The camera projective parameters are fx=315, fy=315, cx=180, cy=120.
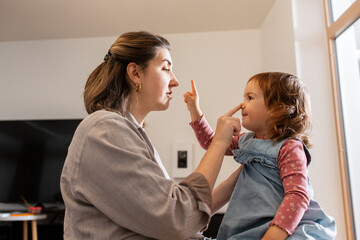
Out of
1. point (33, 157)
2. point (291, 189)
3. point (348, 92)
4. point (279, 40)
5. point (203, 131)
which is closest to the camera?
point (291, 189)

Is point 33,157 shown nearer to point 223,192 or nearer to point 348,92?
point 223,192

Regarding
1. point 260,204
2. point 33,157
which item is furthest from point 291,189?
point 33,157

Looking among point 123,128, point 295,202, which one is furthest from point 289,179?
point 123,128

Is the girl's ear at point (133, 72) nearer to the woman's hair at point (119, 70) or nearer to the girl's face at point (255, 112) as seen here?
the woman's hair at point (119, 70)

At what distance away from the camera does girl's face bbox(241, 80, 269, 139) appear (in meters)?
1.13

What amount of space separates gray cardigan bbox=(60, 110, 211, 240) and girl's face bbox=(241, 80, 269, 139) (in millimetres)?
360

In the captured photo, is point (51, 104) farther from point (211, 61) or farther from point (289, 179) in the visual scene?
point (289, 179)

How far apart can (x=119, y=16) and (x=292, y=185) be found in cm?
269

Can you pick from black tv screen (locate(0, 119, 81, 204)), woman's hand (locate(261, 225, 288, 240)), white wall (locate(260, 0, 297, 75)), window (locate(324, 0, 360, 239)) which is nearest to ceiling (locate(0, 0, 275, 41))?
white wall (locate(260, 0, 297, 75))

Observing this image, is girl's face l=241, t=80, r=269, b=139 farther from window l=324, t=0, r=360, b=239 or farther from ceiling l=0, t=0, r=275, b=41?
ceiling l=0, t=0, r=275, b=41

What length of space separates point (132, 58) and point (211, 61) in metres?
2.32

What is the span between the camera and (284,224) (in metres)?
0.87

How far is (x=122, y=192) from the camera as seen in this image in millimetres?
786

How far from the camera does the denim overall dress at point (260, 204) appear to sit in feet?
3.09
